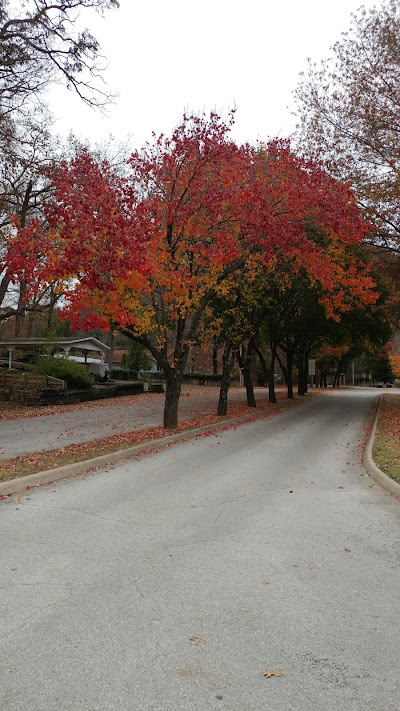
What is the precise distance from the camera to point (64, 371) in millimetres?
27266

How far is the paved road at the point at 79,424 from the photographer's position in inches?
500

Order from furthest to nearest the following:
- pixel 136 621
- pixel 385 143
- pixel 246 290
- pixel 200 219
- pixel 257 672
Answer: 1. pixel 246 290
2. pixel 385 143
3. pixel 200 219
4. pixel 136 621
5. pixel 257 672

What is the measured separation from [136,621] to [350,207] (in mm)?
14614

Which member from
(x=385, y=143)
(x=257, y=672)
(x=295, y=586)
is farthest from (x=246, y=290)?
(x=257, y=672)

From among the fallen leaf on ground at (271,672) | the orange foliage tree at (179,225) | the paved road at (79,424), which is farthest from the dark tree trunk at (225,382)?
the fallen leaf on ground at (271,672)

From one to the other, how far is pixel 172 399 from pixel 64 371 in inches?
500

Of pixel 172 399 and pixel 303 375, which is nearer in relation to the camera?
pixel 172 399

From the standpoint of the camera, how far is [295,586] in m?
4.50

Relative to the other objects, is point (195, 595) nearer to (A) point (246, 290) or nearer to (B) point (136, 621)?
(B) point (136, 621)

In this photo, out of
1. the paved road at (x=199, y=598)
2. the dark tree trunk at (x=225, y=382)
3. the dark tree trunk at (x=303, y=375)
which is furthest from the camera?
the dark tree trunk at (x=303, y=375)

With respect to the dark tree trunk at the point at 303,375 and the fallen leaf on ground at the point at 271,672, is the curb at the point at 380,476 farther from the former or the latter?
the dark tree trunk at the point at 303,375

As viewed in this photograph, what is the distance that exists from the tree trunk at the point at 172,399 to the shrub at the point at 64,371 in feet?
40.6

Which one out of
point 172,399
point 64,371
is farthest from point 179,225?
point 64,371

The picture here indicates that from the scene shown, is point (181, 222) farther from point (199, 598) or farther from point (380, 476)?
point (199, 598)
